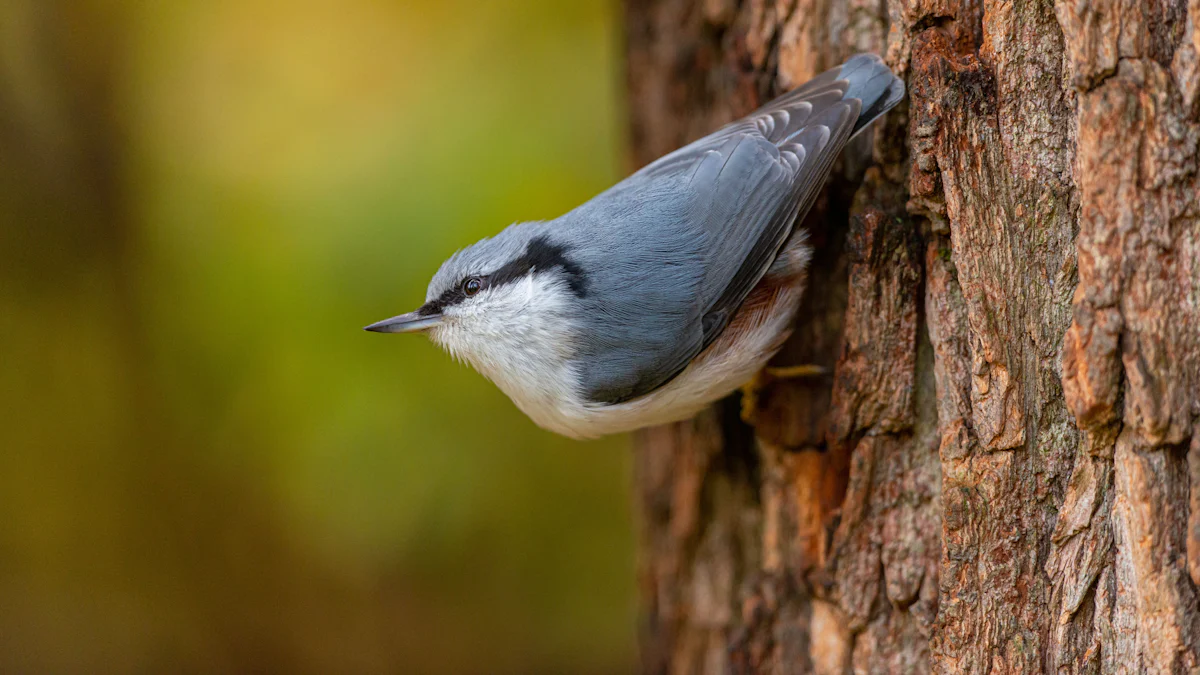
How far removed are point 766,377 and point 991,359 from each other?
0.77m

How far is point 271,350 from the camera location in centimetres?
300

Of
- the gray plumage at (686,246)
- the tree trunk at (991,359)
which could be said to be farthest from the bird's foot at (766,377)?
the gray plumage at (686,246)

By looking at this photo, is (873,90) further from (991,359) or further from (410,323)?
(410,323)

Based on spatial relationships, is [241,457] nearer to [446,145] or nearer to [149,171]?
[149,171]

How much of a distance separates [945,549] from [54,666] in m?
3.44

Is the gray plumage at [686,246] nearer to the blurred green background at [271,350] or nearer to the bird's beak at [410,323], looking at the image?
the bird's beak at [410,323]

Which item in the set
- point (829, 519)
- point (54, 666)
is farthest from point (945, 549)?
point (54, 666)

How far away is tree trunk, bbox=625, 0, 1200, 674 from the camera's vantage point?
1356 millimetres

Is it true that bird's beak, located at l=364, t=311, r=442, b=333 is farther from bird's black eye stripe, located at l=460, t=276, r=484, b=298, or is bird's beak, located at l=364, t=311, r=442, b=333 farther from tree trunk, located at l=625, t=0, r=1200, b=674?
tree trunk, located at l=625, t=0, r=1200, b=674

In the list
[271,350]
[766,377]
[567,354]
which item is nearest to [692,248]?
[567,354]

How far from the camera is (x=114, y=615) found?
11.6 feet

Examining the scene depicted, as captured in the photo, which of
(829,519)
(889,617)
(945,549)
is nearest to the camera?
(945,549)

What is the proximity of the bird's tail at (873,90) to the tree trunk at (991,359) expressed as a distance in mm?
50

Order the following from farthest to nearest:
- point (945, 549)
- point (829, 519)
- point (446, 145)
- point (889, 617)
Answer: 1. point (446, 145)
2. point (829, 519)
3. point (889, 617)
4. point (945, 549)
